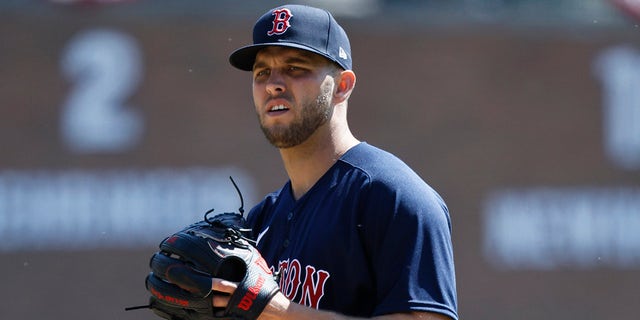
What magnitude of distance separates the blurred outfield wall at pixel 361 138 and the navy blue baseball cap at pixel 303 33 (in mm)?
3072

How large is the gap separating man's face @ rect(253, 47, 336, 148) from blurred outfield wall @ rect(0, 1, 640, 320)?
3.10 meters

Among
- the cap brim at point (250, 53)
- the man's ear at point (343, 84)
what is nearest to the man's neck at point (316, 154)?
the man's ear at point (343, 84)

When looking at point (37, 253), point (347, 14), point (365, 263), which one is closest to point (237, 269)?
point (365, 263)

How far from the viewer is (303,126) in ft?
8.08

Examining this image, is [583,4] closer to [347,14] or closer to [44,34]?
[347,14]

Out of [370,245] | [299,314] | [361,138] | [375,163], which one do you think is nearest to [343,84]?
[375,163]

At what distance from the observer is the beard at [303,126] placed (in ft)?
8.06

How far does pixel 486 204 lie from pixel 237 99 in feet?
5.18

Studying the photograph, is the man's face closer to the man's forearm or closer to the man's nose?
the man's nose

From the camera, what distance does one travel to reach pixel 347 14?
231 inches

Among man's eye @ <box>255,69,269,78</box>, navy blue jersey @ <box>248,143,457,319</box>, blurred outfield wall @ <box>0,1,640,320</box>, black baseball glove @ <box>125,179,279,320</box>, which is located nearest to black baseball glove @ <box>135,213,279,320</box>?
black baseball glove @ <box>125,179,279,320</box>

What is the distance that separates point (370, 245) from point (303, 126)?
0.38 meters

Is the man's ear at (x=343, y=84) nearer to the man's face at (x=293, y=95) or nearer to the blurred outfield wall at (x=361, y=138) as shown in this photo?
the man's face at (x=293, y=95)

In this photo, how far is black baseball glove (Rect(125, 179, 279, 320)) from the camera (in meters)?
2.15
